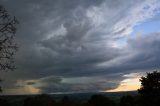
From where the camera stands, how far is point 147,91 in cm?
5869

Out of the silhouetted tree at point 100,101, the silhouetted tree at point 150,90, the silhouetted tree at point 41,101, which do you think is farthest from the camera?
the silhouetted tree at point 41,101

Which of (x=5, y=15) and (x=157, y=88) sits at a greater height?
(x=5, y=15)

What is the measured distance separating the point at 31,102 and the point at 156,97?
74.3 meters

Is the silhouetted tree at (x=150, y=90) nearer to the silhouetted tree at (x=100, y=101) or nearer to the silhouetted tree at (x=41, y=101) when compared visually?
the silhouetted tree at (x=100, y=101)

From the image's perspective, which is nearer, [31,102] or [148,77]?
[148,77]

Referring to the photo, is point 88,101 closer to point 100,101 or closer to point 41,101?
point 100,101

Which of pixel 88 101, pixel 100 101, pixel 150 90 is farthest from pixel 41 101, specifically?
pixel 150 90

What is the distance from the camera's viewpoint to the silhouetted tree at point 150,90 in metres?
57.8

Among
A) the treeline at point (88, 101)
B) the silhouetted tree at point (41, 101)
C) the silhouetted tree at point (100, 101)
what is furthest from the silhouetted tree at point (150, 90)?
the silhouetted tree at point (41, 101)

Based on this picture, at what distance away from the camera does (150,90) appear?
192 feet

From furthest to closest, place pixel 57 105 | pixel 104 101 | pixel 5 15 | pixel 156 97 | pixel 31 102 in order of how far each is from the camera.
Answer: pixel 31 102
pixel 57 105
pixel 104 101
pixel 156 97
pixel 5 15

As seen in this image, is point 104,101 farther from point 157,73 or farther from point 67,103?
point 157,73

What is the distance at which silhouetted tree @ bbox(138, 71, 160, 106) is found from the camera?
5781 centimetres

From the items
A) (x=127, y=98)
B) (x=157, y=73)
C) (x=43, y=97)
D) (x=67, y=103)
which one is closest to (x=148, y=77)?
(x=157, y=73)
